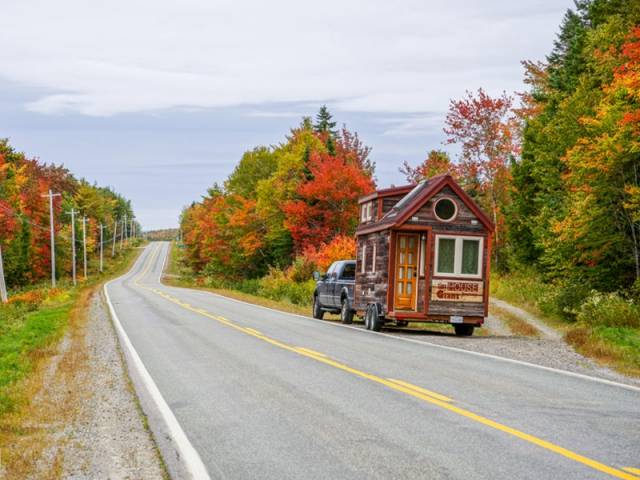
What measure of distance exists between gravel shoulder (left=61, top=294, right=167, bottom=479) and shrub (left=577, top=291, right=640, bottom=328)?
44.3 feet

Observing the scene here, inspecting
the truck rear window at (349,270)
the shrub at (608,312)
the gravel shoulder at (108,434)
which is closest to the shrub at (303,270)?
the truck rear window at (349,270)

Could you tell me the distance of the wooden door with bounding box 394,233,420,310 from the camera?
2153 centimetres

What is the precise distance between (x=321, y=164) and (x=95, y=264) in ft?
249

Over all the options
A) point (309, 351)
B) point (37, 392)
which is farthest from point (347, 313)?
point (37, 392)

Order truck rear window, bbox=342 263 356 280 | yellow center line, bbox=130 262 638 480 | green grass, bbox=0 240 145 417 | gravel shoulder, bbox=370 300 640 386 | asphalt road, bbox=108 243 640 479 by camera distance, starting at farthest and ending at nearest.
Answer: truck rear window, bbox=342 263 356 280
gravel shoulder, bbox=370 300 640 386
green grass, bbox=0 240 145 417
asphalt road, bbox=108 243 640 479
yellow center line, bbox=130 262 638 480

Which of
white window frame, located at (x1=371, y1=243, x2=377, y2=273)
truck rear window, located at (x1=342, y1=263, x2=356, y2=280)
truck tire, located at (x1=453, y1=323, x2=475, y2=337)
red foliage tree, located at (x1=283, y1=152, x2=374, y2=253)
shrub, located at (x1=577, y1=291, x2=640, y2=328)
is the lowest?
truck tire, located at (x1=453, y1=323, x2=475, y2=337)

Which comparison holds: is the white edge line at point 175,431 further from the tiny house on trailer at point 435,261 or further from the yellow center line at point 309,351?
the tiny house on trailer at point 435,261

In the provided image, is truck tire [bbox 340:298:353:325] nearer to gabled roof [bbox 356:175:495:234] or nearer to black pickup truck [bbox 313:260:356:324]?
black pickup truck [bbox 313:260:356:324]

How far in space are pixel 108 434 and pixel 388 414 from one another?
308 centimetres

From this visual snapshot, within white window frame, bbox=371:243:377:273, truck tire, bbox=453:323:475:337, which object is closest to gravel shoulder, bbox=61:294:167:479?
white window frame, bbox=371:243:377:273

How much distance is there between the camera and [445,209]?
21297 mm

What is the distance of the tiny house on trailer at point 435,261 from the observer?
20.9 metres

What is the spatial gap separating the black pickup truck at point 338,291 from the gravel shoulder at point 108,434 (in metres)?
12.2

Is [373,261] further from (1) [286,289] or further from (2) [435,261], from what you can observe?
(1) [286,289]
